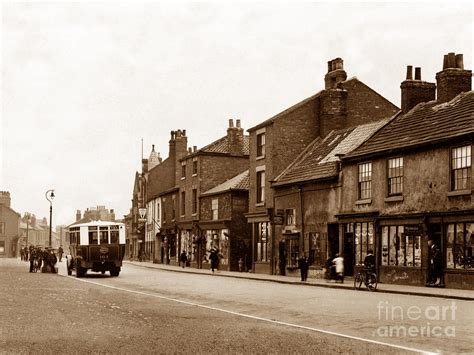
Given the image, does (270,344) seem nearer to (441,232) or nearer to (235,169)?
(441,232)

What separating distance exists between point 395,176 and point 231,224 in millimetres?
20000

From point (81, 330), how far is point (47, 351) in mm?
2548

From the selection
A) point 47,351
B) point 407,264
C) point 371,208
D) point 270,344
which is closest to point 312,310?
point 270,344

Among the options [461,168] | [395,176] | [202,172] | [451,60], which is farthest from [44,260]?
[461,168]

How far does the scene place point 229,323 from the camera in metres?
14.8

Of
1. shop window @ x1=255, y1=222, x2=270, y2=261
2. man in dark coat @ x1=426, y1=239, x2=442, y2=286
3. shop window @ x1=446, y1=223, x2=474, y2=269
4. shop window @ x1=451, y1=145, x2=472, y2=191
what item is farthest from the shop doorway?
shop window @ x1=255, y1=222, x2=270, y2=261

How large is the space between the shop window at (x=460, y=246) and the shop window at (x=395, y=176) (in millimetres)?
3662

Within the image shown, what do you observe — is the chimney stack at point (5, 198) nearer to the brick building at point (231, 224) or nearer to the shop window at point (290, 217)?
the brick building at point (231, 224)

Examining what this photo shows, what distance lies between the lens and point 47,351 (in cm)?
1092

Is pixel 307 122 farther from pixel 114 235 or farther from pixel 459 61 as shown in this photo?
pixel 114 235

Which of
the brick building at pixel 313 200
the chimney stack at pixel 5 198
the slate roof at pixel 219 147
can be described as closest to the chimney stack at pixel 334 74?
the brick building at pixel 313 200

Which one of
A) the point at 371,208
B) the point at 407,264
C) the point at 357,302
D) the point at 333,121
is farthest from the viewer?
the point at 333,121

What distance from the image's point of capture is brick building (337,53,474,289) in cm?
2778

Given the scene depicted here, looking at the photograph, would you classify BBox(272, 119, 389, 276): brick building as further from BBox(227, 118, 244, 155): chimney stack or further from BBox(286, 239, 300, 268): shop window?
BBox(227, 118, 244, 155): chimney stack
